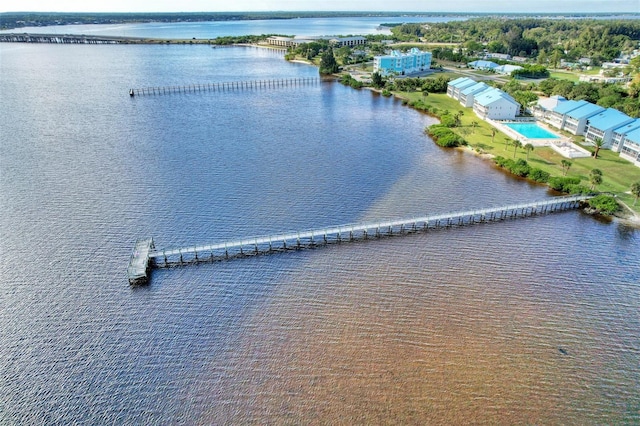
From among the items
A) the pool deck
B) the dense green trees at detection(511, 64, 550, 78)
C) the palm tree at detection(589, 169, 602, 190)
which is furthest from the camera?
the dense green trees at detection(511, 64, 550, 78)

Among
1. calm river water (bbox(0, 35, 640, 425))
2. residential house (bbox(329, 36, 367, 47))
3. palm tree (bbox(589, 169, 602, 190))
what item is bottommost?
calm river water (bbox(0, 35, 640, 425))

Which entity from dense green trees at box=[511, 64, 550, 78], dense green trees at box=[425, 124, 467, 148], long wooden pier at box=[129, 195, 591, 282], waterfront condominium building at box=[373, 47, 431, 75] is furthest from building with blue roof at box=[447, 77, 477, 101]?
long wooden pier at box=[129, 195, 591, 282]

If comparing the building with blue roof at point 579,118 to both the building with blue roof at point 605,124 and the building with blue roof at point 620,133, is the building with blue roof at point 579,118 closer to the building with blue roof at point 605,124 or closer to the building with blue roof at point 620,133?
the building with blue roof at point 605,124

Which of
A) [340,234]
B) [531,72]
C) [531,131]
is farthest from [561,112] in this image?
[531,72]

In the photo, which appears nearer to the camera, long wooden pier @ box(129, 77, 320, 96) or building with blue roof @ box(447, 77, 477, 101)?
building with blue roof @ box(447, 77, 477, 101)

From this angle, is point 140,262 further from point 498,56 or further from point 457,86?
point 498,56

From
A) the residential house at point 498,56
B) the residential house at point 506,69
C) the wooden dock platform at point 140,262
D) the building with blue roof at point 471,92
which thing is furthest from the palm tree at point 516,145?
the residential house at point 498,56

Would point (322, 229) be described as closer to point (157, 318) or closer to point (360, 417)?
point (157, 318)

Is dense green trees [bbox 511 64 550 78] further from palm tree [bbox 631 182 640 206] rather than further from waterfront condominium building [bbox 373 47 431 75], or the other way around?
palm tree [bbox 631 182 640 206]
